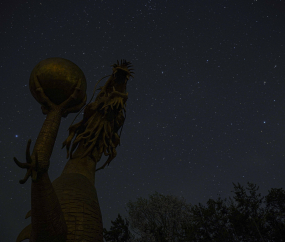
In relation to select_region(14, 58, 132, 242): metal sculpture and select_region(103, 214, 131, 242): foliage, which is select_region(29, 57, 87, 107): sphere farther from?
select_region(103, 214, 131, 242): foliage

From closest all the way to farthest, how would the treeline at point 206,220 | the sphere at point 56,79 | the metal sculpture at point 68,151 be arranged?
the metal sculpture at point 68,151, the sphere at point 56,79, the treeline at point 206,220

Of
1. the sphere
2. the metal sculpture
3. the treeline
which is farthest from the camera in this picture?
the treeline

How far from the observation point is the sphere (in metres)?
2.22

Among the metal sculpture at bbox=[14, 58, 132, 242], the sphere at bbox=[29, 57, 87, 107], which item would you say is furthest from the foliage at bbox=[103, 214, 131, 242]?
the sphere at bbox=[29, 57, 87, 107]

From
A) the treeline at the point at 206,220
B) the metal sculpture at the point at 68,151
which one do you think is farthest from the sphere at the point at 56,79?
the treeline at the point at 206,220

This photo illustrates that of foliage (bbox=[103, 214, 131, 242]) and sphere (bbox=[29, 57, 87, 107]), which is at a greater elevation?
sphere (bbox=[29, 57, 87, 107])

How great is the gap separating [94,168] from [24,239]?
1527 mm

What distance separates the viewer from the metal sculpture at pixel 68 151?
5.43 feet

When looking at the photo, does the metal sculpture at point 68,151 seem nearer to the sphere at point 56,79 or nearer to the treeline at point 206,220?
the sphere at point 56,79

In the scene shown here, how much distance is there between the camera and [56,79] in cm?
222

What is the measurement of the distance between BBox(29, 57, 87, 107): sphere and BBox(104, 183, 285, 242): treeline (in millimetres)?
12924

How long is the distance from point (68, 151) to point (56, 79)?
176cm

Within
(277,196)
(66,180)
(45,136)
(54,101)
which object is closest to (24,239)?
(66,180)

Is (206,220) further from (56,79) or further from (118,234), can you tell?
(56,79)
